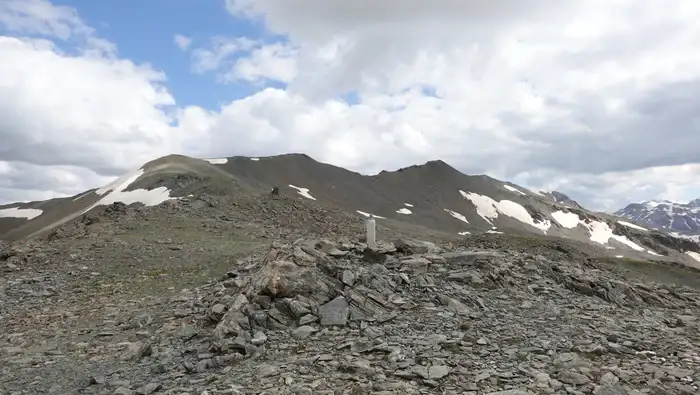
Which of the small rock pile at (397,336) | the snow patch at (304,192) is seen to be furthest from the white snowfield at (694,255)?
the small rock pile at (397,336)

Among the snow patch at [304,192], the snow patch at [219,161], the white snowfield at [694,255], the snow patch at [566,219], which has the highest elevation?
the snow patch at [219,161]

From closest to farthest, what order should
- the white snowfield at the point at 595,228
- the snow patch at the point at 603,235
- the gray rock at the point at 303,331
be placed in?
the gray rock at the point at 303,331 → the snow patch at the point at 603,235 → the white snowfield at the point at 595,228

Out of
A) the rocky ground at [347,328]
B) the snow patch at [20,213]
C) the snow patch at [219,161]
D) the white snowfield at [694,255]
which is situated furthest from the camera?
the white snowfield at [694,255]

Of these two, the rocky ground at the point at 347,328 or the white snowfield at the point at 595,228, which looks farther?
the white snowfield at the point at 595,228

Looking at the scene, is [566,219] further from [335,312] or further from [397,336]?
[397,336]

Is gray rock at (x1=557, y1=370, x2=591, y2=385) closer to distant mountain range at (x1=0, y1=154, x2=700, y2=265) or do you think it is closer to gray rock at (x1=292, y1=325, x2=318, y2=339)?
gray rock at (x1=292, y1=325, x2=318, y2=339)

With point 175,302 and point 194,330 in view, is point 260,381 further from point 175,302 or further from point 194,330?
point 175,302

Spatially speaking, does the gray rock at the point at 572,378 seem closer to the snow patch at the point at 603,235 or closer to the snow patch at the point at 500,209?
the snow patch at the point at 500,209

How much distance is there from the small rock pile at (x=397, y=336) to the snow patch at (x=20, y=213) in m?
125

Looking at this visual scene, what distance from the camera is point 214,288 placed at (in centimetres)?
2011

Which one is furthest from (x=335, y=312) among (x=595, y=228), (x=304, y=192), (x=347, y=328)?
(x=595, y=228)

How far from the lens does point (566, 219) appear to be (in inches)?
6166

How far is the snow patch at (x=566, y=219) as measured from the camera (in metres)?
153

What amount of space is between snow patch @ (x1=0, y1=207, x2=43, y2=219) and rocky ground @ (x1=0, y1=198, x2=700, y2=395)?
379ft
